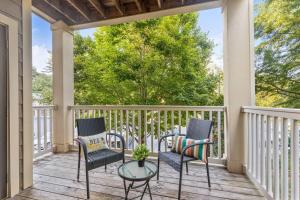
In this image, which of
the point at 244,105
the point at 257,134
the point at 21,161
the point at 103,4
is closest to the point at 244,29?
the point at 244,105

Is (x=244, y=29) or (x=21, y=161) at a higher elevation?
(x=244, y=29)

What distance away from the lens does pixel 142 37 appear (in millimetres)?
5180

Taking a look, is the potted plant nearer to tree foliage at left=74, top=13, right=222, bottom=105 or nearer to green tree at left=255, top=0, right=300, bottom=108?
green tree at left=255, top=0, right=300, bottom=108

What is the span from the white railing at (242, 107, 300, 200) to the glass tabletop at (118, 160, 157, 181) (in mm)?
1233

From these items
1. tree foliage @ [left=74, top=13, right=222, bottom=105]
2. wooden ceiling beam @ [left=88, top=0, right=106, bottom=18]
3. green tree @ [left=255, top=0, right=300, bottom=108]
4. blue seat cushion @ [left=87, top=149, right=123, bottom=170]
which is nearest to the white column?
blue seat cushion @ [left=87, top=149, right=123, bottom=170]

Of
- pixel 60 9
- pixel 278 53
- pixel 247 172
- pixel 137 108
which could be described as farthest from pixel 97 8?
pixel 247 172

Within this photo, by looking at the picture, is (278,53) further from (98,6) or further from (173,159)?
(98,6)

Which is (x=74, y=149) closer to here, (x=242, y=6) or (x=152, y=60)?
(x=152, y=60)

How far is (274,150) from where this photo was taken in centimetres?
185

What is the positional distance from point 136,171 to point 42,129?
2755 millimetres

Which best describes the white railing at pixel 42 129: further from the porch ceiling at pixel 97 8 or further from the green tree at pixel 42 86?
the green tree at pixel 42 86

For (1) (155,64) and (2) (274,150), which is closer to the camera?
(2) (274,150)

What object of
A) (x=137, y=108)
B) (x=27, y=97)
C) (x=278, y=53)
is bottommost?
(x=137, y=108)

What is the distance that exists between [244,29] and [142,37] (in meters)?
3.03
